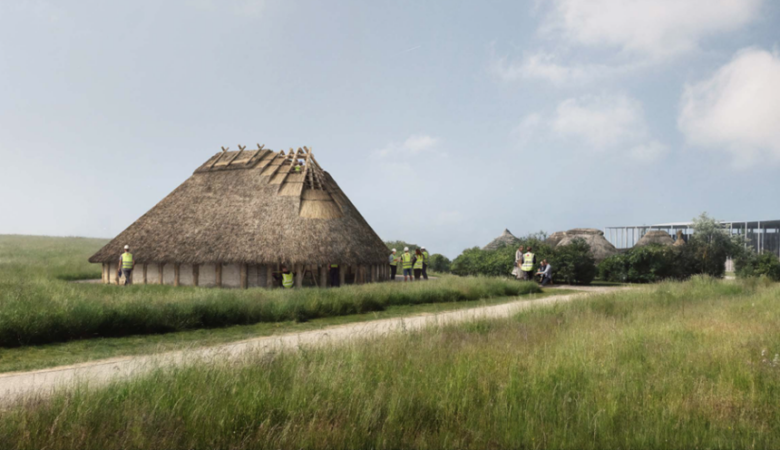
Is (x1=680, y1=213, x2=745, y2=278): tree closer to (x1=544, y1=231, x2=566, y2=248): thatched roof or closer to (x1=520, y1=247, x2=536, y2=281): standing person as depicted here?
(x1=520, y1=247, x2=536, y2=281): standing person

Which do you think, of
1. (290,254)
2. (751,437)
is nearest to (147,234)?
(290,254)

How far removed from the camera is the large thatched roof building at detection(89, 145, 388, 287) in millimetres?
23031

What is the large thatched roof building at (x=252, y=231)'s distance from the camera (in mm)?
23031

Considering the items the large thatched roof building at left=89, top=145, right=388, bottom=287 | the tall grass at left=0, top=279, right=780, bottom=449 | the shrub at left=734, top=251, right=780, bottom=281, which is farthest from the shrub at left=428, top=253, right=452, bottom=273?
the tall grass at left=0, top=279, right=780, bottom=449

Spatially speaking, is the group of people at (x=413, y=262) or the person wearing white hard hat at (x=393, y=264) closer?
the group of people at (x=413, y=262)

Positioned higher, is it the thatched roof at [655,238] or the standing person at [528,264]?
the thatched roof at [655,238]

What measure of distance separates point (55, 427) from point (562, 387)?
5101 mm

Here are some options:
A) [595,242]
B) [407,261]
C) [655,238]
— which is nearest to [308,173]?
[407,261]

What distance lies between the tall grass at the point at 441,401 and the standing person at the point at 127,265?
747 inches

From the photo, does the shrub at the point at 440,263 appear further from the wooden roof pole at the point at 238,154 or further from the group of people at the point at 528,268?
the wooden roof pole at the point at 238,154

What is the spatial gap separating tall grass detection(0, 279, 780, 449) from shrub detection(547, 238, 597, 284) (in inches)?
746

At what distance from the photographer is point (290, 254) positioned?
2245 cm

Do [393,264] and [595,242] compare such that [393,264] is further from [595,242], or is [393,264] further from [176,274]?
[595,242]

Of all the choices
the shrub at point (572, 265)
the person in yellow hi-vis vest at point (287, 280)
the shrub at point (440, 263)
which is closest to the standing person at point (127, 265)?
the person in yellow hi-vis vest at point (287, 280)
